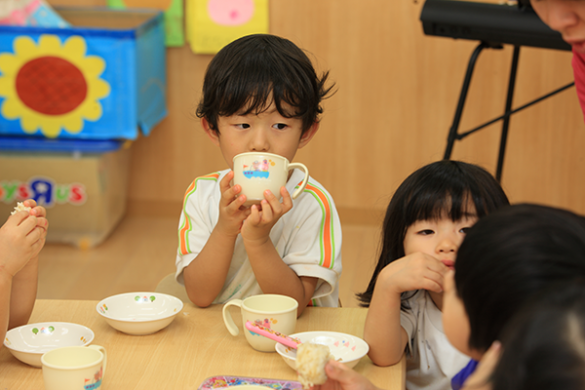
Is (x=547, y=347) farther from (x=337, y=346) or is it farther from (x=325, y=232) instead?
(x=325, y=232)

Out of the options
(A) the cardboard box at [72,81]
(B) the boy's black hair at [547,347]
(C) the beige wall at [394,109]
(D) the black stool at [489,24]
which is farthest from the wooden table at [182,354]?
(C) the beige wall at [394,109]

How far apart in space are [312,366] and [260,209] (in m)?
0.33

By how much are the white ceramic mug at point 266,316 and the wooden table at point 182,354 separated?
0.02 meters

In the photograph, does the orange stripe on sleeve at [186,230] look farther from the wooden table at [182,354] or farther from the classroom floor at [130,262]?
the classroom floor at [130,262]

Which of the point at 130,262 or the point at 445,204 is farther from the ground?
the point at 445,204

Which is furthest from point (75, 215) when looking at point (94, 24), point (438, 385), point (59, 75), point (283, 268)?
point (438, 385)

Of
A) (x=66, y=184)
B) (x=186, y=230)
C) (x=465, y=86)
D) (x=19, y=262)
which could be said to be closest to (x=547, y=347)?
(x=19, y=262)

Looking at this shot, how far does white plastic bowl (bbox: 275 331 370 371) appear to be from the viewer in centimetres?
80

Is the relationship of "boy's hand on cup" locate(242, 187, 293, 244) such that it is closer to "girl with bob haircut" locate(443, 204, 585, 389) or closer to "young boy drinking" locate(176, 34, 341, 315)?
"young boy drinking" locate(176, 34, 341, 315)

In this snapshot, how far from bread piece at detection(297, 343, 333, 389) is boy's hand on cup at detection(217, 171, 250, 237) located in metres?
0.30

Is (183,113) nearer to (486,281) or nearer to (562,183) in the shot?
(562,183)

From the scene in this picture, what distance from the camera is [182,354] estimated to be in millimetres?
855

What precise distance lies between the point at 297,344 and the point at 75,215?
1949 mm

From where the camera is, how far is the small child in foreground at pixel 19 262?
0.83 metres
